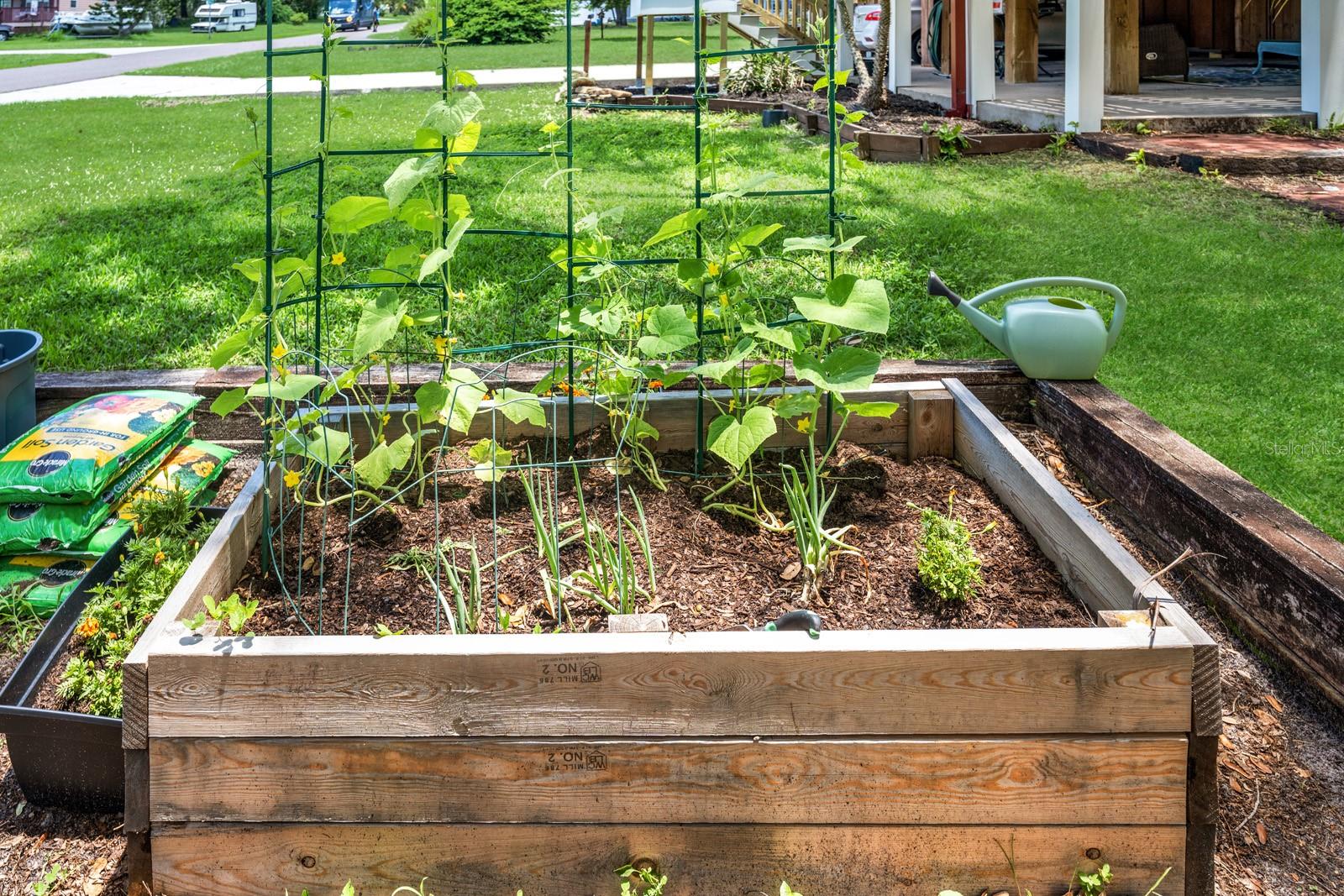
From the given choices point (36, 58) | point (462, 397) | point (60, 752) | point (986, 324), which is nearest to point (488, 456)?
point (462, 397)

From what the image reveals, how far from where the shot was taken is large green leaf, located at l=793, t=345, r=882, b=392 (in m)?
2.21

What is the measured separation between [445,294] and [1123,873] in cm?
164

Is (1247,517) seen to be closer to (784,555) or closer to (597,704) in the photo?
(784,555)

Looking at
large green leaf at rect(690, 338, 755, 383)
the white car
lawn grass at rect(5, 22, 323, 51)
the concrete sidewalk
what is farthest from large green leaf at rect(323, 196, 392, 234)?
lawn grass at rect(5, 22, 323, 51)

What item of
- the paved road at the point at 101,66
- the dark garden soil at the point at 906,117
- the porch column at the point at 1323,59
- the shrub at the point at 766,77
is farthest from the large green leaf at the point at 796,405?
the paved road at the point at 101,66

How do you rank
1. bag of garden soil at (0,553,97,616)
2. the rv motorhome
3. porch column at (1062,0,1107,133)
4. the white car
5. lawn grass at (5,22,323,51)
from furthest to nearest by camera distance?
the rv motorhome, lawn grass at (5,22,323,51), the white car, porch column at (1062,0,1107,133), bag of garden soil at (0,553,97,616)

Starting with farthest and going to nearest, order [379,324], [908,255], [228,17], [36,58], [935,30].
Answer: [228,17], [36,58], [935,30], [908,255], [379,324]

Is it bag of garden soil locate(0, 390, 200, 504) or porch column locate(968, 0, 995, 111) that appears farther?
porch column locate(968, 0, 995, 111)

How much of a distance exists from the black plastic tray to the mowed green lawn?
4.00 feet

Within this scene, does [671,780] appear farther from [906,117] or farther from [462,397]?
[906,117]

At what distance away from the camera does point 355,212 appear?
2158 millimetres

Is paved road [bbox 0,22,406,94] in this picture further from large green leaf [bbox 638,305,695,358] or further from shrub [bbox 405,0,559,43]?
large green leaf [bbox 638,305,695,358]

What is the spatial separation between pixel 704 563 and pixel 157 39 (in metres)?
37.5

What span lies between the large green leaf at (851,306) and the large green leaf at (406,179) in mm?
697
